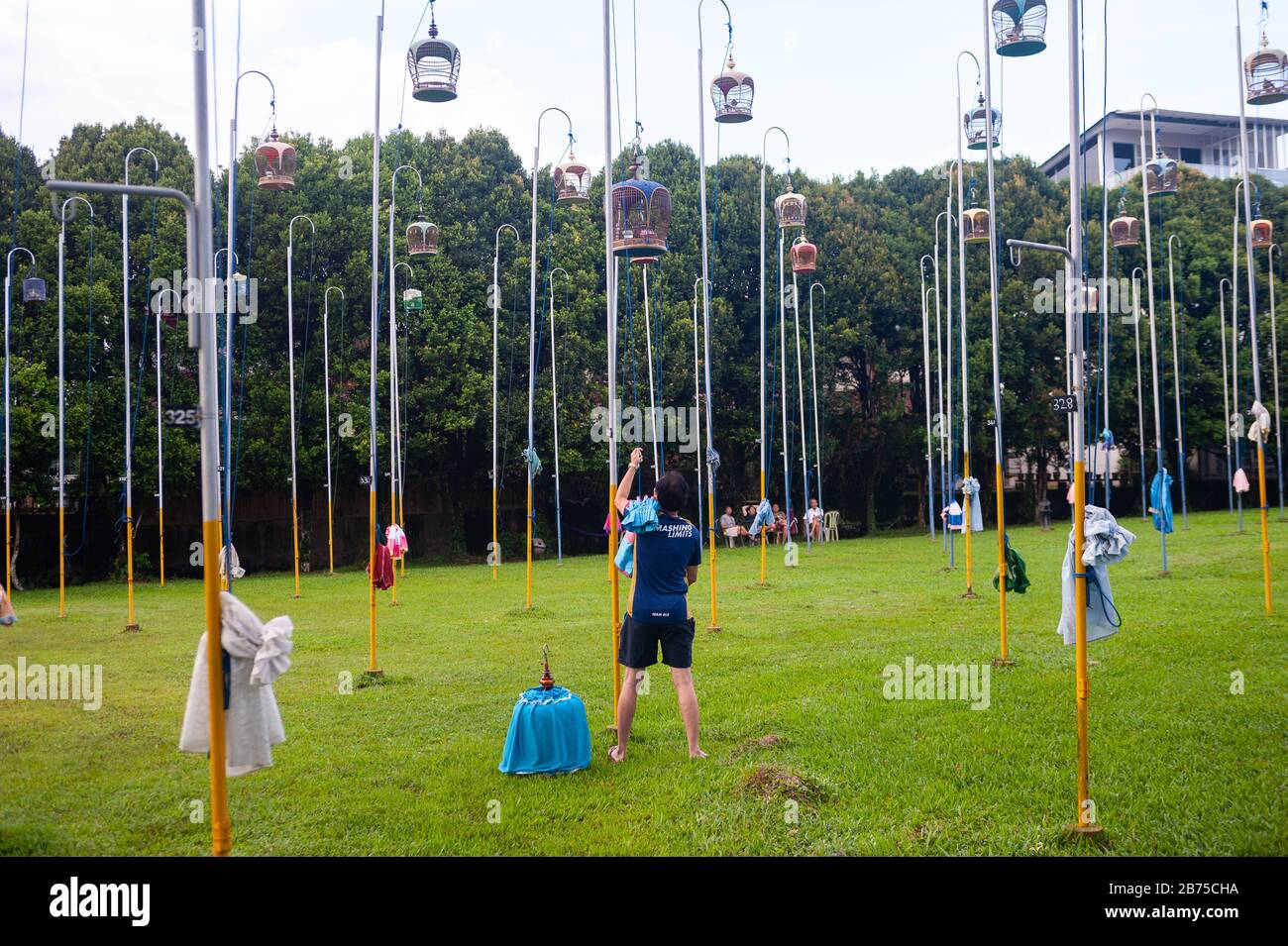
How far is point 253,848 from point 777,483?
3297cm

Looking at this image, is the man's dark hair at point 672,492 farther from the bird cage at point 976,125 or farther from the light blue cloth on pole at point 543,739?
the bird cage at point 976,125

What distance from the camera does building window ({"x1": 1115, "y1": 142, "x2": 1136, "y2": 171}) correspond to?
4959 centimetres

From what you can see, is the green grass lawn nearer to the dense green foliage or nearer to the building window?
the dense green foliage

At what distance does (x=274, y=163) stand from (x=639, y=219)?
5.66m

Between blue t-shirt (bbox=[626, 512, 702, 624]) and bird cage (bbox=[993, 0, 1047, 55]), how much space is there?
7.12 m

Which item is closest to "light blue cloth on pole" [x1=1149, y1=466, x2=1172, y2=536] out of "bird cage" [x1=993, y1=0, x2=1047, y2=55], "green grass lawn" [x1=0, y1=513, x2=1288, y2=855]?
"green grass lawn" [x1=0, y1=513, x2=1288, y2=855]

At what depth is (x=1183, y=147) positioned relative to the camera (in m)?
51.6

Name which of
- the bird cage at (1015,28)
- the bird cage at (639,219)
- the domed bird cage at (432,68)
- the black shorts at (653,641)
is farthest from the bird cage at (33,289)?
the bird cage at (1015,28)

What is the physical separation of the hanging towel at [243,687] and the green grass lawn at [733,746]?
1420 millimetres

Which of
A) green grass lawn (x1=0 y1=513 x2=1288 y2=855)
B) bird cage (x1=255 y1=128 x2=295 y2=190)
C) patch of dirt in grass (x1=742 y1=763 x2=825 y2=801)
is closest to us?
green grass lawn (x1=0 y1=513 x2=1288 y2=855)

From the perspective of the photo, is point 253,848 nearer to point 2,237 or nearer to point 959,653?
point 959,653

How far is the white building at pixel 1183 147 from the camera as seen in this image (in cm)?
4569

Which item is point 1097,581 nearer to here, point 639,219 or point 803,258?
point 639,219
